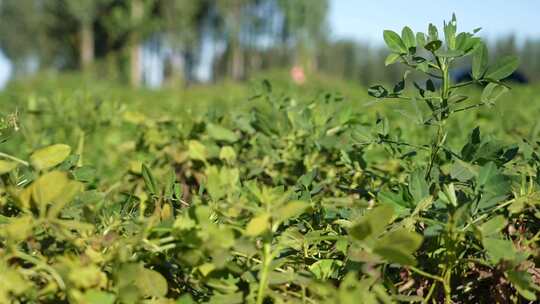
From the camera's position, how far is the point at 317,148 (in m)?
1.51

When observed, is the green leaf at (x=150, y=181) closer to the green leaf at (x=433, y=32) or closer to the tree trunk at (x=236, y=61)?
the green leaf at (x=433, y=32)

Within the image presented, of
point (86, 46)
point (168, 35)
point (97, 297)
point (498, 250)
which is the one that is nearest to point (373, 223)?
point (498, 250)

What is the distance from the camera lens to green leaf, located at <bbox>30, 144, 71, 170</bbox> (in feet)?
2.80

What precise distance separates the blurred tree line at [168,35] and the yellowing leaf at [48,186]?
34.2m

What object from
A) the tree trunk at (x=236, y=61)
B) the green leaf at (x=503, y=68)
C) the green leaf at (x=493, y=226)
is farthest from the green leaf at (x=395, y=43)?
the tree trunk at (x=236, y=61)

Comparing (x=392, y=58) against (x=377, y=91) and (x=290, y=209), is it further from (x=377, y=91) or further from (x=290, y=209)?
(x=290, y=209)

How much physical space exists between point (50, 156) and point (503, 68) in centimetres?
66

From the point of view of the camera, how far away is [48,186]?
0.73 meters

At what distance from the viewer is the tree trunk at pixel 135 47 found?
34.6 metres

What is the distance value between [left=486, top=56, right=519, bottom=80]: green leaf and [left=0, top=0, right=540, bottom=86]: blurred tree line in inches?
1341

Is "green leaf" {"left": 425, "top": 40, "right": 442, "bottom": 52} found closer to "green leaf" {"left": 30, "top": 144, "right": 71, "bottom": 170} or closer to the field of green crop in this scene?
the field of green crop

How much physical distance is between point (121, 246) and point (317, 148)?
852 mm

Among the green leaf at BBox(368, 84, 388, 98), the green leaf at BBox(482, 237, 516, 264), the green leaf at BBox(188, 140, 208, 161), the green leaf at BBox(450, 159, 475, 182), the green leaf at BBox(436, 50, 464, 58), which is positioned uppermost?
the green leaf at BBox(436, 50, 464, 58)

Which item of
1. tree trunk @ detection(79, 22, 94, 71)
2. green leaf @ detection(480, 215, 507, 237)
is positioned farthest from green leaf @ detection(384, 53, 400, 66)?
tree trunk @ detection(79, 22, 94, 71)
